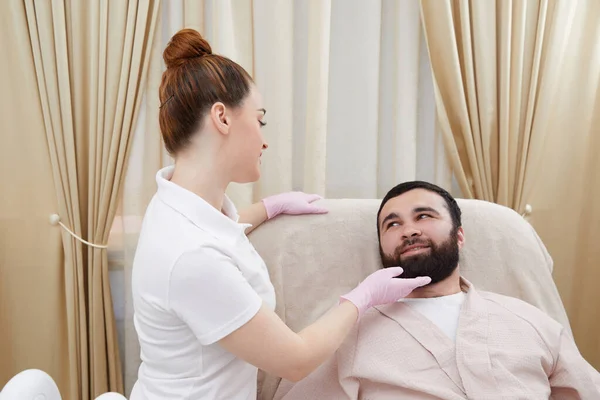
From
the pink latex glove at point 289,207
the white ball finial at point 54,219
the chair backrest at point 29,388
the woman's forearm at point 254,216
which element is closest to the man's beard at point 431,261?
the pink latex glove at point 289,207

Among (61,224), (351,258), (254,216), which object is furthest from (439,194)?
(61,224)

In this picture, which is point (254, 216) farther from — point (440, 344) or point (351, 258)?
point (440, 344)

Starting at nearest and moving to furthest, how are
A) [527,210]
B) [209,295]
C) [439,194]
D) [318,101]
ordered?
1. [209,295]
2. [439,194]
3. [318,101]
4. [527,210]

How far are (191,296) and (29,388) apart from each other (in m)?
0.42

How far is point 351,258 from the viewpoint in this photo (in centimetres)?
168

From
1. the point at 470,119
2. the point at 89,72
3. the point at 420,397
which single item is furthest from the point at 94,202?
the point at 470,119

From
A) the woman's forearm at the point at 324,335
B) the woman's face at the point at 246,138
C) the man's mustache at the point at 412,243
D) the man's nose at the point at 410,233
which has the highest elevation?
the woman's face at the point at 246,138

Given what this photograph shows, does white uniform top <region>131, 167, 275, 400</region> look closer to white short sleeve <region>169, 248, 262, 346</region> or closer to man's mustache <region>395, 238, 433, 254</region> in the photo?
white short sleeve <region>169, 248, 262, 346</region>

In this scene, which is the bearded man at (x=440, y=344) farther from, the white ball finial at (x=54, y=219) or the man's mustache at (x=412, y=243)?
the white ball finial at (x=54, y=219)

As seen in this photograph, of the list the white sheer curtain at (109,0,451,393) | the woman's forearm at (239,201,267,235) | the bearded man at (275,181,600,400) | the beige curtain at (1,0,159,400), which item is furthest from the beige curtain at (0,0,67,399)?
the bearded man at (275,181,600,400)

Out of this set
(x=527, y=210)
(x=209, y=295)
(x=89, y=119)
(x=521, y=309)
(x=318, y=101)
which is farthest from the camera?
(x=527, y=210)

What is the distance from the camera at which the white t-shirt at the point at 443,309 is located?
148cm

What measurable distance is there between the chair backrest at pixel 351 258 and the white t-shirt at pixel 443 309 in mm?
165

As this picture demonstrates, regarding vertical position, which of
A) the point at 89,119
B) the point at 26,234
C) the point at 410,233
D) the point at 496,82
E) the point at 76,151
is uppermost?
the point at 496,82
